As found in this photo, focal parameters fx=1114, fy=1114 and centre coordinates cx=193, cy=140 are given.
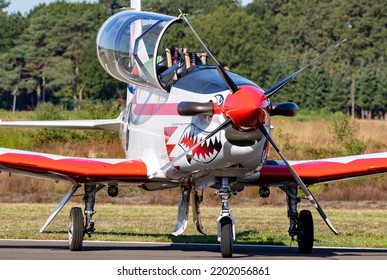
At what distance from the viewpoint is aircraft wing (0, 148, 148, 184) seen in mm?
16500

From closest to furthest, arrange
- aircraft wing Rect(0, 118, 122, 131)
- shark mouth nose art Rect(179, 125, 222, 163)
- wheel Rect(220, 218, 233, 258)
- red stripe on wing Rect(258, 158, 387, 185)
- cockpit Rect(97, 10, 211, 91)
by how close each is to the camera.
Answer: shark mouth nose art Rect(179, 125, 222, 163) → wheel Rect(220, 218, 233, 258) → cockpit Rect(97, 10, 211, 91) → red stripe on wing Rect(258, 158, 387, 185) → aircraft wing Rect(0, 118, 122, 131)

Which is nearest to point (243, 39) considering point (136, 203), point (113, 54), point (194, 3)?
point (194, 3)

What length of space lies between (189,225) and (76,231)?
21.6 feet

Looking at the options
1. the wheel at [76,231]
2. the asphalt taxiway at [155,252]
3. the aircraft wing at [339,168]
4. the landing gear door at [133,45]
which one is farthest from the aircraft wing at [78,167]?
the aircraft wing at [339,168]

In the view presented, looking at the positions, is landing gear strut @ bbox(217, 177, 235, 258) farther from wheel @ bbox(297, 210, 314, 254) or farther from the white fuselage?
wheel @ bbox(297, 210, 314, 254)

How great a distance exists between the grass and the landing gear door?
3.20 metres

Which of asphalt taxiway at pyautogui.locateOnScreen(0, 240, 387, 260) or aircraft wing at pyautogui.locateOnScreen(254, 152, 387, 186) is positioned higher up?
aircraft wing at pyautogui.locateOnScreen(254, 152, 387, 186)

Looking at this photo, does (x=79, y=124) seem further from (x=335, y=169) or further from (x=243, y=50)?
(x=243, y=50)

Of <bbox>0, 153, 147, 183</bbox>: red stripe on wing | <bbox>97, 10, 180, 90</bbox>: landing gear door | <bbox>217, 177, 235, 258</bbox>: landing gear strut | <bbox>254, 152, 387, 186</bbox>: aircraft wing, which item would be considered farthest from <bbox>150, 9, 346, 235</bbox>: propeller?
<bbox>254, 152, 387, 186</bbox>: aircraft wing

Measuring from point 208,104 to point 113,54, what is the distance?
155 inches

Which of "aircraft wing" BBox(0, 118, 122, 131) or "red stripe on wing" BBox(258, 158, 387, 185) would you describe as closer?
"red stripe on wing" BBox(258, 158, 387, 185)

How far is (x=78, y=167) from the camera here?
16.5m

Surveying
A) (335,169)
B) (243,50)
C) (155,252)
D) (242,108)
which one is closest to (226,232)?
(242,108)
